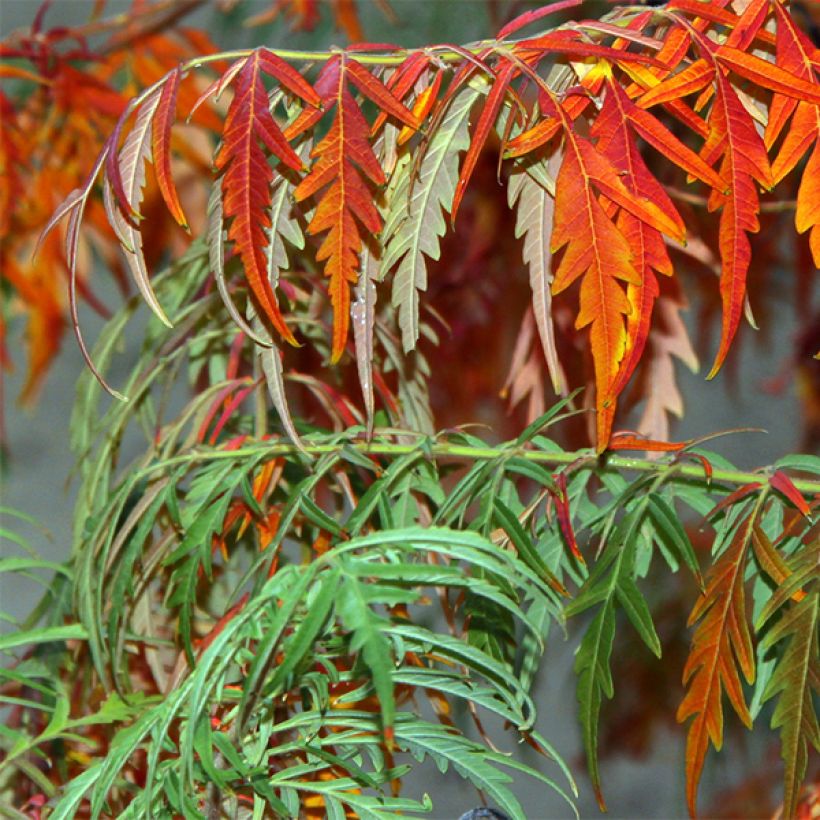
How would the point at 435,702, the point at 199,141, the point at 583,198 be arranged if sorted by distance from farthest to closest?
the point at 199,141 → the point at 435,702 → the point at 583,198

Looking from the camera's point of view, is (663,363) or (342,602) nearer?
(342,602)

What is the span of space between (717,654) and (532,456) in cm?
8

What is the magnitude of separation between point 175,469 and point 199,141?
333mm

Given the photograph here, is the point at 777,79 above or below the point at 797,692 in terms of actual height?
above

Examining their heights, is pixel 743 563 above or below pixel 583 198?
below

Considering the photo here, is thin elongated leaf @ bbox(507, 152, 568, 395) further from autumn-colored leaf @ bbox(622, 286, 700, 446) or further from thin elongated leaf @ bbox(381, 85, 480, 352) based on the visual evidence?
autumn-colored leaf @ bbox(622, 286, 700, 446)

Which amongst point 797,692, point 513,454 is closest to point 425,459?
point 513,454

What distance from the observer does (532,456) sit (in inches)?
13.6

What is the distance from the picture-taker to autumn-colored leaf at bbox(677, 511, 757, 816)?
0.31 meters

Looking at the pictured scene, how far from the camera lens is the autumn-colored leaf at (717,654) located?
309 mm

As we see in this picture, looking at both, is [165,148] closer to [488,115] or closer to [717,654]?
[488,115]

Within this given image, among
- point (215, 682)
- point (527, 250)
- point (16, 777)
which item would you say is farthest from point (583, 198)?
point (16, 777)

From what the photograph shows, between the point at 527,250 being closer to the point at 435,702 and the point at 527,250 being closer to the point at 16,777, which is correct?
the point at 435,702

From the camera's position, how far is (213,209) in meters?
0.31
